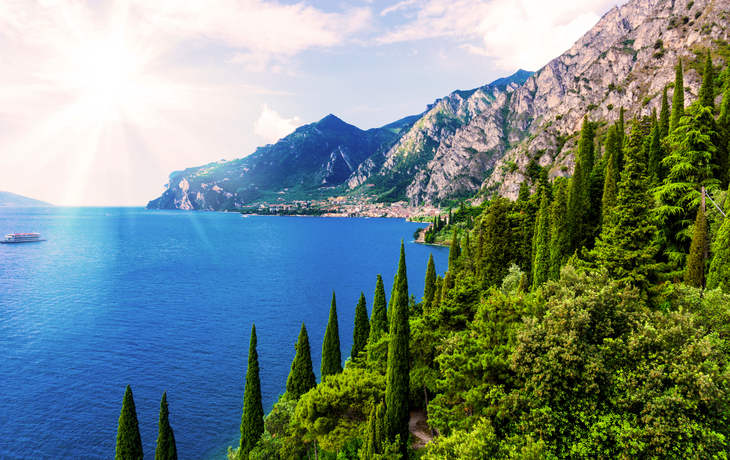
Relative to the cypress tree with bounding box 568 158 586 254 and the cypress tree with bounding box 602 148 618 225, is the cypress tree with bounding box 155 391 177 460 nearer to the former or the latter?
the cypress tree with bounding box 568 158 586 254

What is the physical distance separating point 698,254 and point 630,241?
5.09m

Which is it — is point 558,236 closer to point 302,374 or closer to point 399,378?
point 399,378

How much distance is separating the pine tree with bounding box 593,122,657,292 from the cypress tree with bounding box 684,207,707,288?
255 centimetres

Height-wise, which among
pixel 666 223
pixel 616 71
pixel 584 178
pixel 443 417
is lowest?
pixel 443 417

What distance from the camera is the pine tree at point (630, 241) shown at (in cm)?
2561

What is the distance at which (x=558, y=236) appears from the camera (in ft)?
115

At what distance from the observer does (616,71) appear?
5773 inches

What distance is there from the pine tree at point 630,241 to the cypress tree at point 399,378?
51.7ft

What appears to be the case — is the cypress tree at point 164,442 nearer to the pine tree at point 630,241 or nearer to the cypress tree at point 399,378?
the cypress tree at point 399,378

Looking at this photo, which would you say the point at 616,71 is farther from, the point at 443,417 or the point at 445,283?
the point at 443,417

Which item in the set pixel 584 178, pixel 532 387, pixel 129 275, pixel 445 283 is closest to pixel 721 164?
pixel 584 178

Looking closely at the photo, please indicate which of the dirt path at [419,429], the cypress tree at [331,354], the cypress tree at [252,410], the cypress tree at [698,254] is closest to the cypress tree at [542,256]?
the cypress tree at [698,254]

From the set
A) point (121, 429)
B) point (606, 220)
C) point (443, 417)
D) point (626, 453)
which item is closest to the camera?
point (626, 453)

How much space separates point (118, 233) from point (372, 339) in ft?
635
